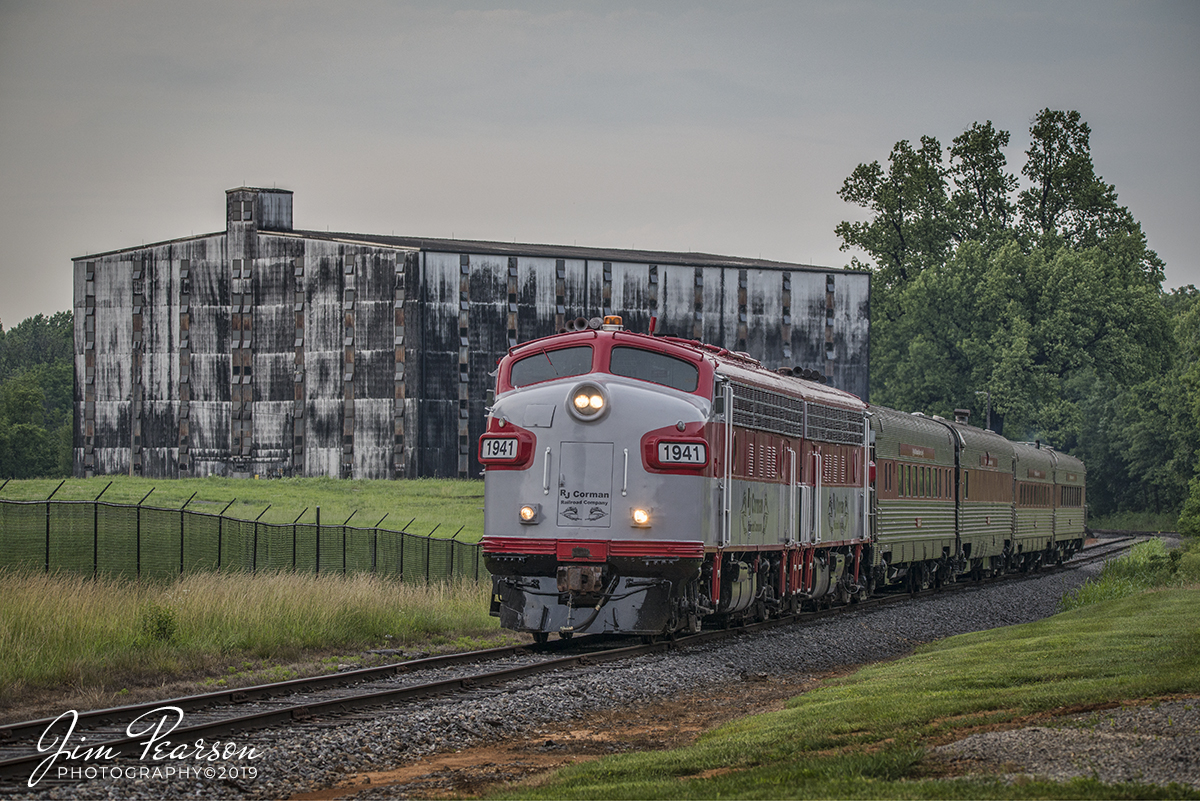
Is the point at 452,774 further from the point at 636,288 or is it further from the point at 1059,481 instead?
the point at 636,288

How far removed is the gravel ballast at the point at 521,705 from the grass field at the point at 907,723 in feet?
5.44

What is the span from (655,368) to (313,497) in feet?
162

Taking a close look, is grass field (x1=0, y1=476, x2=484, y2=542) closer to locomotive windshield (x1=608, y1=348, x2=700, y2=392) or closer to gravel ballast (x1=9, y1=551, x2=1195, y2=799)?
gravel ballast (x1=9, y1=551, x2=1195, y2=799)

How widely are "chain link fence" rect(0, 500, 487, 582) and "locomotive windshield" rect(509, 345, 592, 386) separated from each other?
7172 millimetres

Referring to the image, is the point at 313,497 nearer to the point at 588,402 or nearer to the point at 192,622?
the point at 192,622

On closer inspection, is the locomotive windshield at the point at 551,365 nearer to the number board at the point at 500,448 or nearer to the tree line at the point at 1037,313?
the number board at the point at 500,448

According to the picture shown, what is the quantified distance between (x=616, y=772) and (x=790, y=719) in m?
3.31

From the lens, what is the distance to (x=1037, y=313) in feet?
293

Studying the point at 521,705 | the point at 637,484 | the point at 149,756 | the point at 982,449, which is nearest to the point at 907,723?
the point at 521,705

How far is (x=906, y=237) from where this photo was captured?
102 m

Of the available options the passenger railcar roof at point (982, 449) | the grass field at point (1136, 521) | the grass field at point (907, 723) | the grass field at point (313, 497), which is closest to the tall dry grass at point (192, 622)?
the grass field at point (907, 723)

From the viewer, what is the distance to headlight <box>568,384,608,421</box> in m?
19.9

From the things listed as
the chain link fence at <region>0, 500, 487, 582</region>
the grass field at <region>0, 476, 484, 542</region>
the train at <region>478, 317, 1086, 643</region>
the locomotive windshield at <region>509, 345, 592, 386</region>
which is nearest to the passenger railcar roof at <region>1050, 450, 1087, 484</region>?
the grass field at <region>0, 476, 484, 542</region>

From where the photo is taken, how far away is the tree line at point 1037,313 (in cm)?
8700
